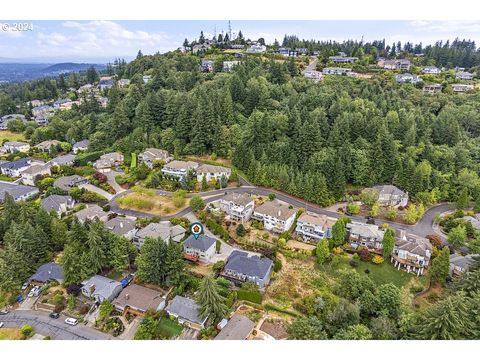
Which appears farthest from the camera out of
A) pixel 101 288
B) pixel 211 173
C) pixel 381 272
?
pixel 211 173

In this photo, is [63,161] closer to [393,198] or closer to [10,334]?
[10,334]

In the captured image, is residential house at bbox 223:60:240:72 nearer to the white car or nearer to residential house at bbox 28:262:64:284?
residential house at bbox 28:262:64:284

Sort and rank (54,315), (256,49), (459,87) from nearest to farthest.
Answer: (54,315) → (459,87) → (256,49)

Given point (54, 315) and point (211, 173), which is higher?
point (211, 173)

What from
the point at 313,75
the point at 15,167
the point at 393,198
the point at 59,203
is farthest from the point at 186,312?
the point at 313,75

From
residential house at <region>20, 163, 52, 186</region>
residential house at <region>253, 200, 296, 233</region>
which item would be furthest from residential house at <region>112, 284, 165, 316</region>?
residential house at <region>20, 163, 52, 186</region>

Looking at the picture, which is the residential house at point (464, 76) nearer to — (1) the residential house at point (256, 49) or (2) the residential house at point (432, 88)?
(2) the residential house at point (432, 88)

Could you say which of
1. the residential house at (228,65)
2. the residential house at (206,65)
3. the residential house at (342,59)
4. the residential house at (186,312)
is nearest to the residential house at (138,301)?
the residential house at (186,312)
